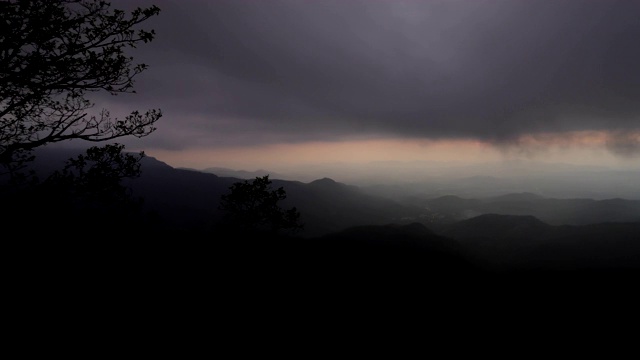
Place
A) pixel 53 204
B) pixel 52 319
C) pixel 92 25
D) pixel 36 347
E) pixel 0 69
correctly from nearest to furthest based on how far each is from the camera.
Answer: pixel 0 69, pixel 92 25, pixel 53 204, pixel 36 347, pixel 52 319

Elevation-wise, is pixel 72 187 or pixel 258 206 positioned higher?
pixel 72 187

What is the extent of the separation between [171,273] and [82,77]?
2566 centimetres

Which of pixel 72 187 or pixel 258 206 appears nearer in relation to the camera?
pixel 72 187

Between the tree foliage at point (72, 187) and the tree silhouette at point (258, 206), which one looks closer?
the tree foliage at point (72, 187)

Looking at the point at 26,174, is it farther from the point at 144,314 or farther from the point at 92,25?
the point at 144,314

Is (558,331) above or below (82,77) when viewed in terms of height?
below

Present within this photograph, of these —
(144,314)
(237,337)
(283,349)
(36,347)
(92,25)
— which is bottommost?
(283,349)

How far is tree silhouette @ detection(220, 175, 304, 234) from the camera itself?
45906 mm

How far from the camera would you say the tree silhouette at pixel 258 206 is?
151 feet

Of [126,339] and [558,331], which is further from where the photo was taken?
[558,331]

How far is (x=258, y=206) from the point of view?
48.9m

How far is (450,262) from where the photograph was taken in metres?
142

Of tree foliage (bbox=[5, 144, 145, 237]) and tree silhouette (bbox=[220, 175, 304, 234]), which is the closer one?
tree foliage (bbox=[5, 144, 145, 237])

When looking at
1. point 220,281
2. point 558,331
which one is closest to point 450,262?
point 558,331
